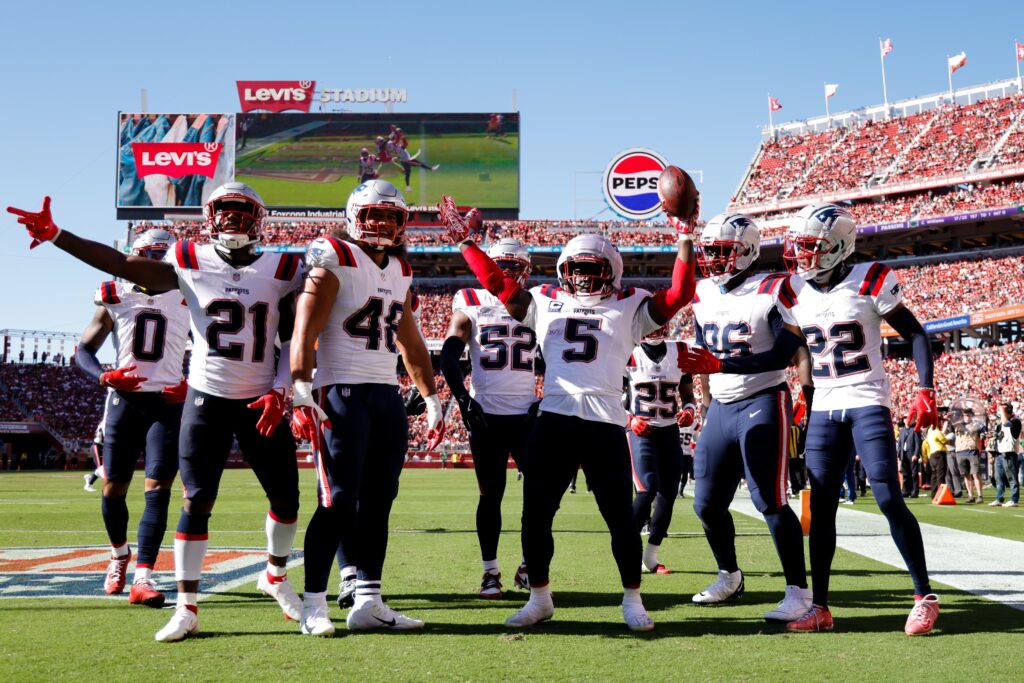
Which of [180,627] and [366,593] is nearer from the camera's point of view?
[180,627]

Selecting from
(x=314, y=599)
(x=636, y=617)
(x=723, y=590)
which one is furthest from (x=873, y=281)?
(x=314, y=599)

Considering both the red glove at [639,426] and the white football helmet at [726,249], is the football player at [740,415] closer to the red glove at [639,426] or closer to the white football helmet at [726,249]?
the white football helmet at [726,249]

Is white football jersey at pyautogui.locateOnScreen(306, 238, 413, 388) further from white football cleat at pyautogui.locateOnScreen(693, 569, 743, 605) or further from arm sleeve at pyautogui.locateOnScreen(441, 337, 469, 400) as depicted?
white football cleat at pyautogui.locateOnScreen(693, 569, 743, 605)

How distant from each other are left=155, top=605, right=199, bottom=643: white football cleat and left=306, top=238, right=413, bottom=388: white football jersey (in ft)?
4.21

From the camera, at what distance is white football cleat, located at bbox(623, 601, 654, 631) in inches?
188

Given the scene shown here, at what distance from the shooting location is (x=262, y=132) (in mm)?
48406

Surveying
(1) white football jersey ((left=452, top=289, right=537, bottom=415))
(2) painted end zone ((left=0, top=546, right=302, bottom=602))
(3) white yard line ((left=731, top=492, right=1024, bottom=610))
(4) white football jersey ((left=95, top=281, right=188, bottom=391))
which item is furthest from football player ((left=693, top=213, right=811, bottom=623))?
(4) white football jersey ((left=95, top=281, right=188, bottom=391))

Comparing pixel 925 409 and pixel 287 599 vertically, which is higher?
pixel 925 409

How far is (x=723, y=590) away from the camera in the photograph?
581 cm

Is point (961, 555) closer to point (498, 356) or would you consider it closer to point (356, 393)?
point (498, 356)

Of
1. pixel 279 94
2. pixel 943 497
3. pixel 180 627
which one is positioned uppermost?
pixel 279 94

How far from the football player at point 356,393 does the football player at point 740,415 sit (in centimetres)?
183

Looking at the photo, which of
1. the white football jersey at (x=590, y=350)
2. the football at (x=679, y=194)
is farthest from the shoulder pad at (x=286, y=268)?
the football at (x=679, y=194)

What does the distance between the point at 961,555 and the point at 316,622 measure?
5876 mm
